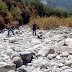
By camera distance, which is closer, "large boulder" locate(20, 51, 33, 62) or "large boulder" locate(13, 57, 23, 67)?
"large boulder" locate(13, 57, 23, 67)

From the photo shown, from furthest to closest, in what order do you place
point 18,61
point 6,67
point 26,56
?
point 26,56, point 18,61, point 6,67

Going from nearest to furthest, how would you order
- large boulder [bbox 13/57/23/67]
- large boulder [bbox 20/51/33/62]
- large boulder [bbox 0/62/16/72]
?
large boulder [bbox 0/62/16/72] → large boulder [bbox 13/57/23/67] → large boulder [bbox 20/51/33/62]

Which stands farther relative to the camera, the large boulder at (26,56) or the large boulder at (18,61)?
the large boulder at (26,56)

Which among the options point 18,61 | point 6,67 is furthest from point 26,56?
point 6,67

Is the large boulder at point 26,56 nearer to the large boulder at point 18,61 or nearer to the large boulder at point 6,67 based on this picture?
the large boulder at point 18,61

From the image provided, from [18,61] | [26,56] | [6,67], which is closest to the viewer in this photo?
[6,67]

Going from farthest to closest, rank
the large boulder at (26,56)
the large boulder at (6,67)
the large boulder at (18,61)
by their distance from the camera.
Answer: the large boulder at (26,56) → the large boulder at (18,61) → the large boulder at (6,67)

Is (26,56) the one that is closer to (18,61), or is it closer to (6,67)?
(18,61)

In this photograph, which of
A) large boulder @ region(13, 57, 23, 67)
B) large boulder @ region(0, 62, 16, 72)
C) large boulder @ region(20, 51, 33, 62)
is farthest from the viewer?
large boulder @ region(20, 51, 33, 62)

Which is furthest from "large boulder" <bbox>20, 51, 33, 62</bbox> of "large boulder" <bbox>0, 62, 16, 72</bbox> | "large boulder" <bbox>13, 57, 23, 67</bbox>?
"large boulder" <bbox>0, 62, 16, 72</bbox>

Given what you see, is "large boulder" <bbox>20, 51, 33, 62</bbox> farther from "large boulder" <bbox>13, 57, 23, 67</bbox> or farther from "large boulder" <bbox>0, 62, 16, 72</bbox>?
"large boulder" <bbox>0, 62, 16, 72</bbox>

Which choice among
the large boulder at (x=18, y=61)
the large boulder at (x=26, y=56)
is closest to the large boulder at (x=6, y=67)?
the large boulder at (x=18, y=61)

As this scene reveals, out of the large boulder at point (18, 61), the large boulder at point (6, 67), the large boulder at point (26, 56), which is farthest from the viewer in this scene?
the large boulder at point (26, 56)

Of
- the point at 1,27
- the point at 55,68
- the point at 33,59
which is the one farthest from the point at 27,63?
the point at 1,27
